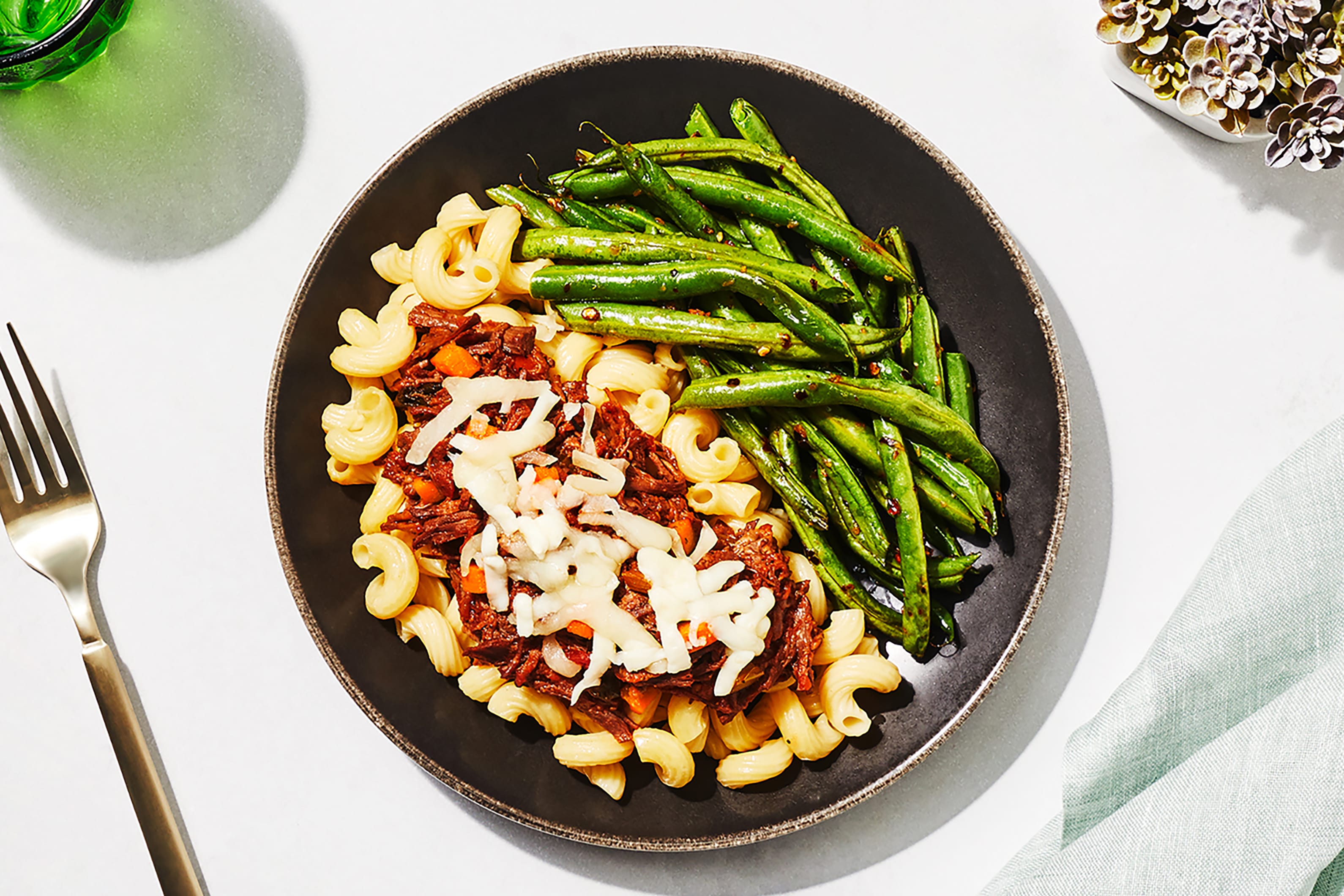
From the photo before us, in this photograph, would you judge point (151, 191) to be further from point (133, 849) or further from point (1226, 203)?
point (1226, 203)

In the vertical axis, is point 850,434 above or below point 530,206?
below

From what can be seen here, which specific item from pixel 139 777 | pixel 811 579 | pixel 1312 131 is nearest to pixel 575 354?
pixel 811 579

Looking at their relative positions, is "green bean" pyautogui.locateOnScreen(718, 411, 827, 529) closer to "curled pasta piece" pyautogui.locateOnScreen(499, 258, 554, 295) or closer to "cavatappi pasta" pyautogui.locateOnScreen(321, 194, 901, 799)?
"cavatappi pasta" pyautogui.locateOnScreen(321, 194, 901, 799)

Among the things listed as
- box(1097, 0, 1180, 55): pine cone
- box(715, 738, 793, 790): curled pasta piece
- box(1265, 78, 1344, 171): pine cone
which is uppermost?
box(1097, 0, 1180, 55): pine cone

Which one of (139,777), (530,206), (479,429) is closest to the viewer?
(479,429)

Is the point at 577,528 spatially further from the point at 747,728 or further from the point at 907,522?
the point at 907,522

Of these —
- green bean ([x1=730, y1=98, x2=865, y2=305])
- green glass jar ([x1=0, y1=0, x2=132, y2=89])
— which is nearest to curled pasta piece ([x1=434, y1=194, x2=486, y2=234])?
green bean ([x1=730, y1=98, x2=865, y2=305])

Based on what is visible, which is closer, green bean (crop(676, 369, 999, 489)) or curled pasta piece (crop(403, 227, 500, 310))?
green bean (crop(676, 369, 999, 489))
